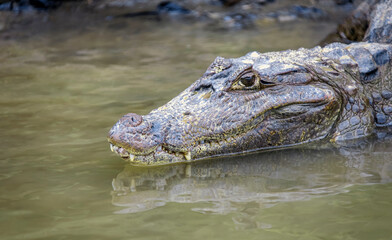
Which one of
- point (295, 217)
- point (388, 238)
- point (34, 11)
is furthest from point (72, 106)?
point (34, 11)

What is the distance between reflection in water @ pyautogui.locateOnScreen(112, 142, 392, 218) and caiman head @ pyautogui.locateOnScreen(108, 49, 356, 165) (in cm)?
13

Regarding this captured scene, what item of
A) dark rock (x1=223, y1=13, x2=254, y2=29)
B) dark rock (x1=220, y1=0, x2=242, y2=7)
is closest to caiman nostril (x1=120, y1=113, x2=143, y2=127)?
dark rock (x1=223, y1=13, x2=254, y2=29)

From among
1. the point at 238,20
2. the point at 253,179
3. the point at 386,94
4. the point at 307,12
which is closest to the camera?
the point at 253,179

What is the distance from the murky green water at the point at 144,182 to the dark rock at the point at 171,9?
5026mm

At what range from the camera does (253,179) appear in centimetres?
427

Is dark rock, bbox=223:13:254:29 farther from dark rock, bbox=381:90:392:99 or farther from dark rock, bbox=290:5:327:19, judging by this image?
dark rock, bbox=381:90:392:99

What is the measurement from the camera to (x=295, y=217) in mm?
3418

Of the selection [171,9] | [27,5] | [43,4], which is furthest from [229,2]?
[27,5]

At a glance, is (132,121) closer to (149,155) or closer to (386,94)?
(149,155)

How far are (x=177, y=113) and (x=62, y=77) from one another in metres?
3.76

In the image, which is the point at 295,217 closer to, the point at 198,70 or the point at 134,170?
the point at 134,170

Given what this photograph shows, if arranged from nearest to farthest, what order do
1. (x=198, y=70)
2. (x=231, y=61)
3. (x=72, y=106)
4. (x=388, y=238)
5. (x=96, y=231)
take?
(x=388, y=238), (x=96, y=231), (x=231, y=61), (x=72, y=106), (x=198, y=70)

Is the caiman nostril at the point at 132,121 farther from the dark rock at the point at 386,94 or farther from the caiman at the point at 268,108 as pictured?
the dark rock at the point at 386,94

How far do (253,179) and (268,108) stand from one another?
0.79m
